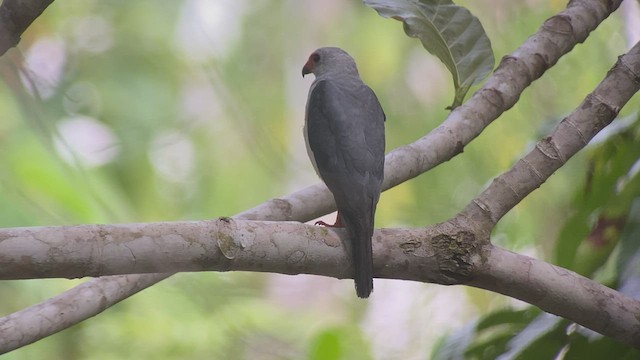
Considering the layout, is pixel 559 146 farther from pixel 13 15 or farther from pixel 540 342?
pixel 13 15

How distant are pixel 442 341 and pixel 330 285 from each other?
5.25 ft

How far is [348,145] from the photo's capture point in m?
1.66

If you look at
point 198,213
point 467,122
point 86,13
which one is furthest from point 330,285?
point 467,122

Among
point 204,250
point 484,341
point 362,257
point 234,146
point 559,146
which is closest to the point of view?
point 204,250

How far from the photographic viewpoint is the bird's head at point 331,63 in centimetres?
206

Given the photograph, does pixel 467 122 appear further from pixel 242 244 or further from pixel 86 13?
pixel 86 13

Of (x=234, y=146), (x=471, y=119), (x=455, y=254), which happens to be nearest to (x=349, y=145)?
(x=471, y=119)

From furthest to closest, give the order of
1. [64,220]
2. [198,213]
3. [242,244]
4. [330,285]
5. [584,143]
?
[330,285] → [198,213] → [64,220] → [584,143] → [242,244]

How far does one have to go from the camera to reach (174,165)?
304cm

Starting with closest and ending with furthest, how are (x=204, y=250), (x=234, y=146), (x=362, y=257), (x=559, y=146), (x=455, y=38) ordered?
(x=204, y=250), (x=362, y=257), (x=559, y=146), (x=455, y=38), (x=234, y=146)

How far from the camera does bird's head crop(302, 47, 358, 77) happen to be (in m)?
2.06

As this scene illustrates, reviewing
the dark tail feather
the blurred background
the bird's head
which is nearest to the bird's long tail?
the dark tail feather

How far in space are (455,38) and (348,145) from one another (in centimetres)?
50

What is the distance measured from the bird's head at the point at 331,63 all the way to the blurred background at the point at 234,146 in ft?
2.76
